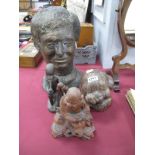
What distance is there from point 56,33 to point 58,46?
2.2 inches

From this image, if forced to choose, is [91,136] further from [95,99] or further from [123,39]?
[123,39]

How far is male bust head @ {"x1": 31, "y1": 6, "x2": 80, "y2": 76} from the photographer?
84 centimetres

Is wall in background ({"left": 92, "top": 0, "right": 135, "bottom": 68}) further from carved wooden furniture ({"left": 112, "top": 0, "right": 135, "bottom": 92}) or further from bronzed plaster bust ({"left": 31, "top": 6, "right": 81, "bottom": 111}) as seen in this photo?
bronzed plaster bust ({"left": 31, "top": 6, "right": 81, "bottom": 111})

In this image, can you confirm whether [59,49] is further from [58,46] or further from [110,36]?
[110,36]

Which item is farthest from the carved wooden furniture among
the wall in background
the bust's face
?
the bust's face

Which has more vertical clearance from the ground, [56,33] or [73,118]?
[56,33]

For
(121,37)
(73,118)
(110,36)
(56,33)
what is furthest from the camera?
(110,36)

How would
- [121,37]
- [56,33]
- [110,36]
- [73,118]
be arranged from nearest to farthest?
[73,118] → [56,33] → [121,37] → [110,36]

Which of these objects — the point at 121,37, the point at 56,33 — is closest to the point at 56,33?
the point at 56,33

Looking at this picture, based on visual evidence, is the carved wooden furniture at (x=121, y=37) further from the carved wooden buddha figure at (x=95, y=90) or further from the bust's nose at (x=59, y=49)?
the bust's nose at (x=59, y=49)

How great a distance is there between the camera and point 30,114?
92cm

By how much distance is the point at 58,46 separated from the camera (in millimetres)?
855
